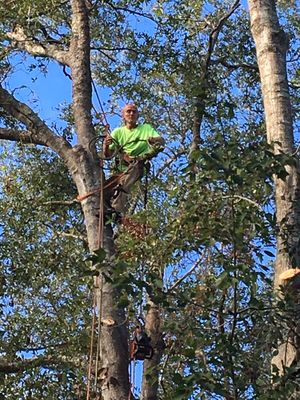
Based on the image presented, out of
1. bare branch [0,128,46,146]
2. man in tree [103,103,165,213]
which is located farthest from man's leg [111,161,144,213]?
bare branch [0,128,46,146]

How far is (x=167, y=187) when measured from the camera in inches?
309

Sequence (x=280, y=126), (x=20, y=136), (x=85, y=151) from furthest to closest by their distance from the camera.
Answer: (x=20, y=136)
(x=85, y=151)
(x=280, y=126)

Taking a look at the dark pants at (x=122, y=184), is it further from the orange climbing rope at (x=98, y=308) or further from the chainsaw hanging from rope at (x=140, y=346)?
the chainsaw hanging from rope at (x=140, y=346)

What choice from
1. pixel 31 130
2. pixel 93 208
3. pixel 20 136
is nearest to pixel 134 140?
pixel 93 208

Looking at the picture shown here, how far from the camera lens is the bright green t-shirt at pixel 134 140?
705cm

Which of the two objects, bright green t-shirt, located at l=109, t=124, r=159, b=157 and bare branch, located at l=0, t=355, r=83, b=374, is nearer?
bright green t-shirt, located at l=109, t=124, r=159, b=157

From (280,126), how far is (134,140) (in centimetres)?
161

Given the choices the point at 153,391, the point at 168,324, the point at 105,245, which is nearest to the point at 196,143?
the point at 105,245

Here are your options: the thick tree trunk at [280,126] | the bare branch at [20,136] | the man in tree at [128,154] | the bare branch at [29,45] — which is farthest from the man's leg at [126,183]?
the bare branch at [29,45]

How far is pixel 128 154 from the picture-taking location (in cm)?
721

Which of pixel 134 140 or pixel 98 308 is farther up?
pixel 134 140

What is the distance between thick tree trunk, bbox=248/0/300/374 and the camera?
5207 millimetres

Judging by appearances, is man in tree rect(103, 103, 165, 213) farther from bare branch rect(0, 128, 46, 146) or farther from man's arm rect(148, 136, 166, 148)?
bare branch rect(0, 128, 46, 146)

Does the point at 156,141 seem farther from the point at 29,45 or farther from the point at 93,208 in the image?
the point at 29,45
